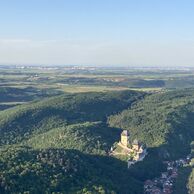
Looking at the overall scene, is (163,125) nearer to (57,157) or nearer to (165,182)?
(165,182)

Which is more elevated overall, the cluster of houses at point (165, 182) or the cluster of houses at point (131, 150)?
the cluster of houses at point (131, 150)

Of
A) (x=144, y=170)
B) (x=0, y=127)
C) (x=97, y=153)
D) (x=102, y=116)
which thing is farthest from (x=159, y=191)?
(x=102, y=116)

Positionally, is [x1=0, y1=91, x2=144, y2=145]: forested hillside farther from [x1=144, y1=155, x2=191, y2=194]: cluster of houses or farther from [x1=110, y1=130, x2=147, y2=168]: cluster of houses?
[x1=144, y1=155, x2=191, y2=194]: cluster of houses

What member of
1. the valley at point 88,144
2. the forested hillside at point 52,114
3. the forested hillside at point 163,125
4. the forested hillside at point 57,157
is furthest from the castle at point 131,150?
the forested hillside at point 52,114

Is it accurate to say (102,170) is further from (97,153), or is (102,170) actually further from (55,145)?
(55,145)

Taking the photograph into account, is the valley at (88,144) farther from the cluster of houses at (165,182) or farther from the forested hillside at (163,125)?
the cluster of houses at (165,182)

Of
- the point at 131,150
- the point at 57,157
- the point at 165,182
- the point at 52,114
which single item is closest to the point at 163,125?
the point at 131,150
